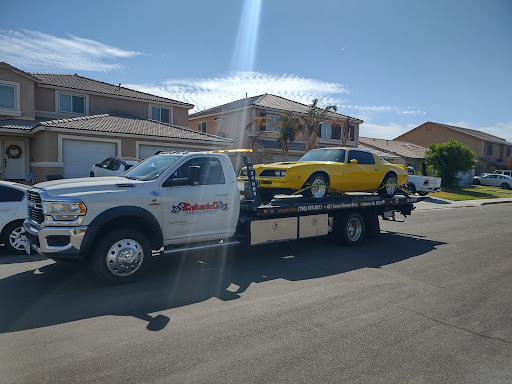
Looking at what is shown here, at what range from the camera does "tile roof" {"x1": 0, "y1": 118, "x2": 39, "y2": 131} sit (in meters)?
18.8

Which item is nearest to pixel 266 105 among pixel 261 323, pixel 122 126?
pixel 122 126

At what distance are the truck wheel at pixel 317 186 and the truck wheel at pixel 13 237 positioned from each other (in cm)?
622

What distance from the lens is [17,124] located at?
1959 cm

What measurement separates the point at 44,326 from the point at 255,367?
259 cm

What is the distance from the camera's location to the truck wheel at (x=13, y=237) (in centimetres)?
808

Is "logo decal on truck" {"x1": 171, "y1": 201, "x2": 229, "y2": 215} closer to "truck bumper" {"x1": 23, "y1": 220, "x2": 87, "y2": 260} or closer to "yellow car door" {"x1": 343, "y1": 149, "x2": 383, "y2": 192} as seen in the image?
"truck bumper" {"x1": 23, "y1": 220, "x2": 87, "y2": 260}

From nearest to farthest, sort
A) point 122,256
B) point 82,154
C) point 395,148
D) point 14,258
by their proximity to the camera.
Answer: point 122,256 < point 14,258 < point 82,154 < point 395,148

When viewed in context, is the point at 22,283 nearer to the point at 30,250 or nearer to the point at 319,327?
the point at 30,250

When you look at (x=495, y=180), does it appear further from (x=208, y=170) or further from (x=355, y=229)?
(x=208, y=170)

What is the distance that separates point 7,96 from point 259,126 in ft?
53.9

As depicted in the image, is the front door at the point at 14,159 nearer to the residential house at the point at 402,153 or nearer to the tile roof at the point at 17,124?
the tile roof at the point at 17,124

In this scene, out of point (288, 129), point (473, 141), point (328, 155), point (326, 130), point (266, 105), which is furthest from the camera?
point (473, 141)

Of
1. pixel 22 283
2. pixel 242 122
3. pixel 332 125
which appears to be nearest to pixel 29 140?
pixel 242 122

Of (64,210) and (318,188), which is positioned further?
(318,188)
